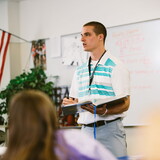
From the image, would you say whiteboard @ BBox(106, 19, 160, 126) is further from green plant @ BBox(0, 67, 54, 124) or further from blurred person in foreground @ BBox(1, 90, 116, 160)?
Answer: blurred person in foreground @ BBox(1, 90, 116, 160)

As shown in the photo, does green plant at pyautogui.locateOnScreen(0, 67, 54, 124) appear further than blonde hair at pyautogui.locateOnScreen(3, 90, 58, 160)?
Yes

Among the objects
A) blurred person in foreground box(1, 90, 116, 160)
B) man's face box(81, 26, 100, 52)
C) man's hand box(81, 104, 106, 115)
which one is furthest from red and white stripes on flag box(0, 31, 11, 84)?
blurred person in foreground box(1, 90, 116, 160)

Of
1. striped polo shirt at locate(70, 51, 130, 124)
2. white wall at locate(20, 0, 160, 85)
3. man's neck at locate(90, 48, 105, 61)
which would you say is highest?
white wall at locate(20, 0, 160, 85)

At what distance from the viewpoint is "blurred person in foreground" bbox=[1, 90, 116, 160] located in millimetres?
1132

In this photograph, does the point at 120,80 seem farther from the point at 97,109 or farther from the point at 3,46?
the point at 3,46

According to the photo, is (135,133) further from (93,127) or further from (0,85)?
(0,85)

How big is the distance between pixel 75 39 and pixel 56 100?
95 centimetres

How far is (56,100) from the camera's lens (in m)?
5.22

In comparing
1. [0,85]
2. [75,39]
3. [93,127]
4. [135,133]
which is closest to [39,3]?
[75,39]

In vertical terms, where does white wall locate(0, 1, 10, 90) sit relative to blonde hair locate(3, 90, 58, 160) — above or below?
above

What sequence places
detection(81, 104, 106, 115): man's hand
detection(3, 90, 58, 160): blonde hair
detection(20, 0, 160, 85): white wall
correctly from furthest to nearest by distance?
detection(20, 0, 160, 85): white wall < detection(81, 104, 106, 115): man's hand < detection(3, 90, 58, 160): blonde hair

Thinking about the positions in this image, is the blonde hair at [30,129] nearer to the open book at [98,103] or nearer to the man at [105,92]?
the open book at [98,103]

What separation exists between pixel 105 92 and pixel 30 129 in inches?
64.0

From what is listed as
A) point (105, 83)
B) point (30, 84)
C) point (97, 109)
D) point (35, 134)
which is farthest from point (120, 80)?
point (30, 84)
